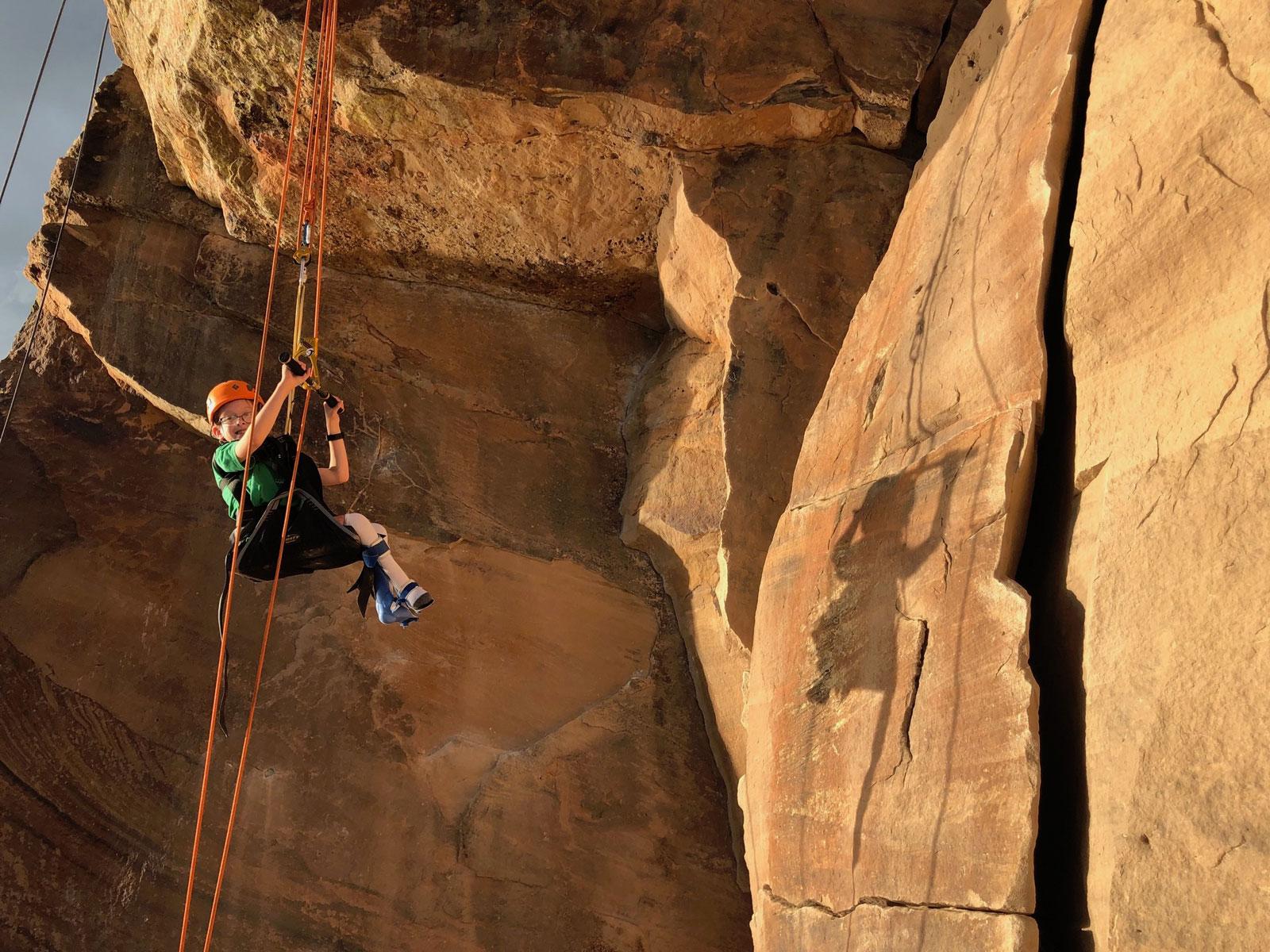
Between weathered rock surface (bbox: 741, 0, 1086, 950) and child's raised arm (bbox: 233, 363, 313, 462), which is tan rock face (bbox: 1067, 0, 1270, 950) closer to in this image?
weathered rock surface (bbox: 741, 0, 1086, 950)

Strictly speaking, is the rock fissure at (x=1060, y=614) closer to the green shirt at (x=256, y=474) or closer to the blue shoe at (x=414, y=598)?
the blue shoe at (x=414, y=598)

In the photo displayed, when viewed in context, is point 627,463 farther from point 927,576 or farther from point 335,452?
point 927,576

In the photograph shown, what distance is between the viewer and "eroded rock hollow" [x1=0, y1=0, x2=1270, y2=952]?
3.83 metres

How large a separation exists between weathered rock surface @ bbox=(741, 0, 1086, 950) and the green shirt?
240 centimetres

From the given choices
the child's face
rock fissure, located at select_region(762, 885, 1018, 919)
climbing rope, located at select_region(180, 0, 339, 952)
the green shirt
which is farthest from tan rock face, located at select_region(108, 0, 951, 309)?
rock fissure, located at select_region(762, 885, 1018, 919)

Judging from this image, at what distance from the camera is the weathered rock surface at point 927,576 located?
3.70 meters

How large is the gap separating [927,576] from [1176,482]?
1.07 meters

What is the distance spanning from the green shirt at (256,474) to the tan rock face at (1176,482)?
3513mm

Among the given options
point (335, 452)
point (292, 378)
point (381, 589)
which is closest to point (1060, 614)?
point (381, 589)

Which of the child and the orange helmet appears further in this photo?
the orange helmet

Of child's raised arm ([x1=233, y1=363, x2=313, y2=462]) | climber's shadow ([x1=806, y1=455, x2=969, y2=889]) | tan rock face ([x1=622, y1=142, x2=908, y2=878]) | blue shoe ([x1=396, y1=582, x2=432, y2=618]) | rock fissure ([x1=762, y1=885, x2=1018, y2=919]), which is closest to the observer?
rock fissure ([x1=762, y1=885, x2=1018, y2=919])

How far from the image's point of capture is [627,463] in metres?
7.01

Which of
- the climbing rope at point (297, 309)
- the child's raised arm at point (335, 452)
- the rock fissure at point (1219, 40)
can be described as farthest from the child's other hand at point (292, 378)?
the rock fissure at point (1219, 40)

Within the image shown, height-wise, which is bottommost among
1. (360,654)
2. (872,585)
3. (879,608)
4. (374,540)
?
(879,608)
